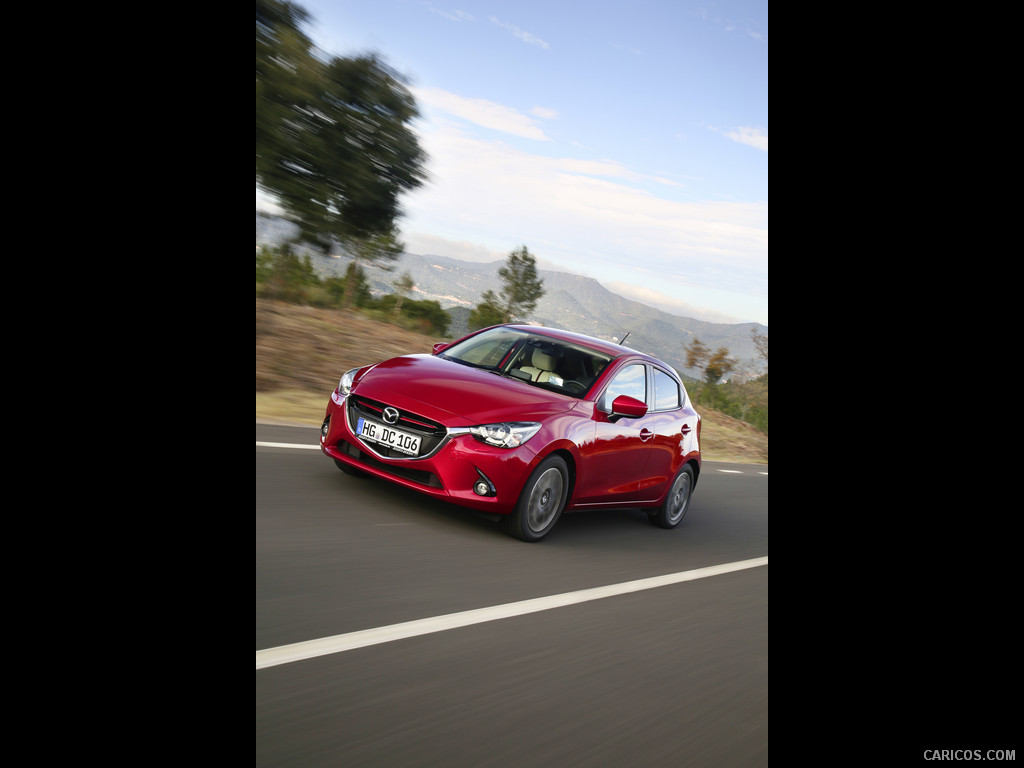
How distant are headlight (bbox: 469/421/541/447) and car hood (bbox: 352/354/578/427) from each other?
1.9 inches

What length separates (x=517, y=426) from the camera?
228 inches

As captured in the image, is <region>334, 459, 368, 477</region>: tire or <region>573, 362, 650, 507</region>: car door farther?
<region>334, 459, 368, 477</region>: tire

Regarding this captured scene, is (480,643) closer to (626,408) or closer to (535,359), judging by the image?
(626,408)

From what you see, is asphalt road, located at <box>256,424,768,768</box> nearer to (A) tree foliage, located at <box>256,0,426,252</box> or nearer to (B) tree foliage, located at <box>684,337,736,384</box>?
(A) tree foliage, located at <box>256,0,426,252</box>

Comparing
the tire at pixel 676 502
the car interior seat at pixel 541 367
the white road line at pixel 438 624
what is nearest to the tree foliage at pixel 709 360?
the tire at pixel 676 502

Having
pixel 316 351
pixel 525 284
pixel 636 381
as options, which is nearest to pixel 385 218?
pixel 316 351

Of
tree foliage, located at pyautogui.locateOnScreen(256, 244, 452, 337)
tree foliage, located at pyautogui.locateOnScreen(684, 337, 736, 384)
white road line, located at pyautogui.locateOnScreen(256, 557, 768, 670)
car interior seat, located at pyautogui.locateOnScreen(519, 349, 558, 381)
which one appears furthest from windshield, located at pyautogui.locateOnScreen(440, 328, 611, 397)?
tree foliage, located at pyautogui.locateOnScreen(684, 337, 736, 384)

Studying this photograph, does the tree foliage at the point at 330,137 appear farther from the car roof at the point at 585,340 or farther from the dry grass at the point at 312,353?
the car roof at the point at 585,340

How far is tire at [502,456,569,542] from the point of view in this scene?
19.1 ft

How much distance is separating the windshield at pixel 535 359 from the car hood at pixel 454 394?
288mm

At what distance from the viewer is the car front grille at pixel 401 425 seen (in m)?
5.70
